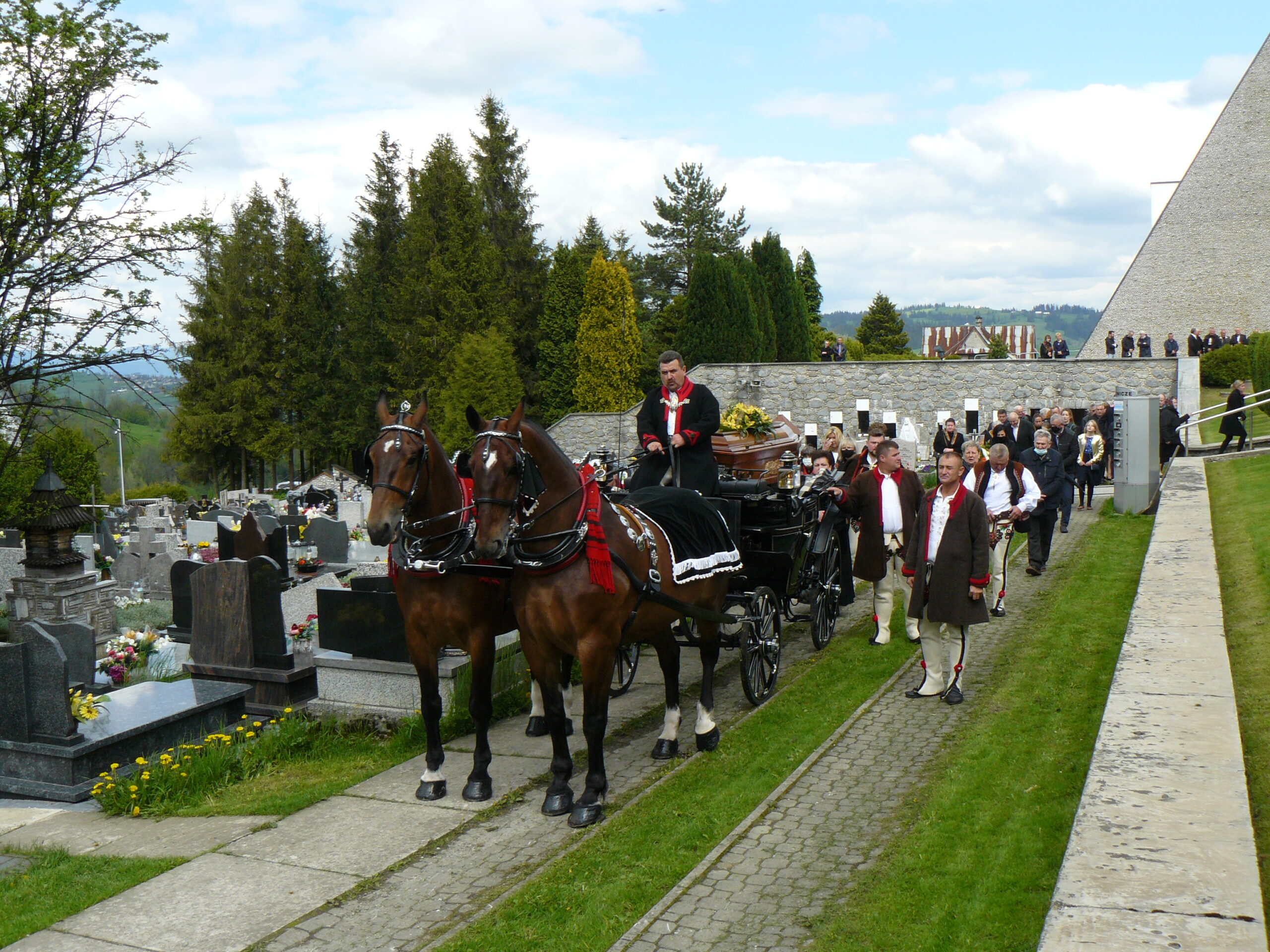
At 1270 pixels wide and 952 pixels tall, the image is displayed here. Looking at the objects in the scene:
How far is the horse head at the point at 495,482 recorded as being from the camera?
5.53 meters

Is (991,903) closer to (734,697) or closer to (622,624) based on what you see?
(622,624)

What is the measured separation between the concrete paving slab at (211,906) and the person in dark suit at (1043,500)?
10395mm

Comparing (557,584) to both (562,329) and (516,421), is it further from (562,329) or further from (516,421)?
(562,329)

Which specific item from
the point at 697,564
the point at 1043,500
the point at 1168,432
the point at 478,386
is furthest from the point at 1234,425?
the point at 478,386

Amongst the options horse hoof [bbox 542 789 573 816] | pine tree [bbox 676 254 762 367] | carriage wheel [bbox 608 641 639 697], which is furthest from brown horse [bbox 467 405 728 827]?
pine tree [bbox 676 254 762 367]

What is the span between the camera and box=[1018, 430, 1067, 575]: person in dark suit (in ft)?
43.3

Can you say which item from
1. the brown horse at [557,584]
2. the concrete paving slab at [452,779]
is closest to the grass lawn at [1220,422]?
the concrete paving slab at [452,779]

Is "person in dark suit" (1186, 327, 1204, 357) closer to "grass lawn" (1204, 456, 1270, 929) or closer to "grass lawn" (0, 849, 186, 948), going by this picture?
"grass lawn" (1204, 456, 1270, 929)

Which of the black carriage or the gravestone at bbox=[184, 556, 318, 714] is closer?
the black carriage

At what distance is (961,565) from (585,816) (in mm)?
3785

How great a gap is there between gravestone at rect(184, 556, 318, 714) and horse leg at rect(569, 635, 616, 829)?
3.86 metres

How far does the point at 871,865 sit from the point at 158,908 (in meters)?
3.62

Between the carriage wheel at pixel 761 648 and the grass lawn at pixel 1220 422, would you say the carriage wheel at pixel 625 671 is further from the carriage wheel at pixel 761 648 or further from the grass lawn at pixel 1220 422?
the grass lawn at pixel 1220 422

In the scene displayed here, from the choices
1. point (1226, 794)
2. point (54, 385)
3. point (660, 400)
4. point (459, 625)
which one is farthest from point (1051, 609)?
point (54, 385)
